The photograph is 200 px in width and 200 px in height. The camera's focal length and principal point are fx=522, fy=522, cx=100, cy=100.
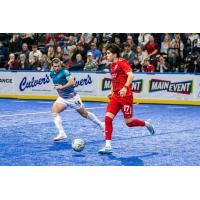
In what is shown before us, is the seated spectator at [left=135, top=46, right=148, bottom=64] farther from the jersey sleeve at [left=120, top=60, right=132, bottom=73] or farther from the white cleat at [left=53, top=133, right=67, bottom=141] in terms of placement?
the jersey sleeve at [left=120, top=60, right=132, bottom=73]

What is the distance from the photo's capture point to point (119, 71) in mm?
11133

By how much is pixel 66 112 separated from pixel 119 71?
26.8 ft

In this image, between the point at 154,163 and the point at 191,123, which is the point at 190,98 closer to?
the point at 191,123

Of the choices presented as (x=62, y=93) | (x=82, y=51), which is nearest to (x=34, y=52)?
(x=82, y=51)

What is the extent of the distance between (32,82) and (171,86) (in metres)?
6.63

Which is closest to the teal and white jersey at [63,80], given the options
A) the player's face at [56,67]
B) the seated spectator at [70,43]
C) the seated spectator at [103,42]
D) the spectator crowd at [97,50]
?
the player's face at [56,67]

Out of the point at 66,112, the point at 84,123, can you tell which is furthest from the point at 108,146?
the point at 66,112

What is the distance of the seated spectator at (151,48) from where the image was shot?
23469 mm

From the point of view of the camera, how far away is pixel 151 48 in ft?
77.7

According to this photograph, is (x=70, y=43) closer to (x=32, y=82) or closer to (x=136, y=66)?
(x=32, y=82)

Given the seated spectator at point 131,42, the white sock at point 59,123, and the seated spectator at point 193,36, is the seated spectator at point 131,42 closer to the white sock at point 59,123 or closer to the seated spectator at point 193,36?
the seated spectator at point 193,36

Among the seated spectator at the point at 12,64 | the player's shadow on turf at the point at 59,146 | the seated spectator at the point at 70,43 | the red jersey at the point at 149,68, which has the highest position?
the seated spectator at the point at 70,43

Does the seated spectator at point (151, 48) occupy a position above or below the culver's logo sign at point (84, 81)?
above

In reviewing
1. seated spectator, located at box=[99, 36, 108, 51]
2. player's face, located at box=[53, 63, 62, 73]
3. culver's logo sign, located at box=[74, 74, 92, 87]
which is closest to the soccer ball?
player's face, located at box=[53, 63, 62, 73]
